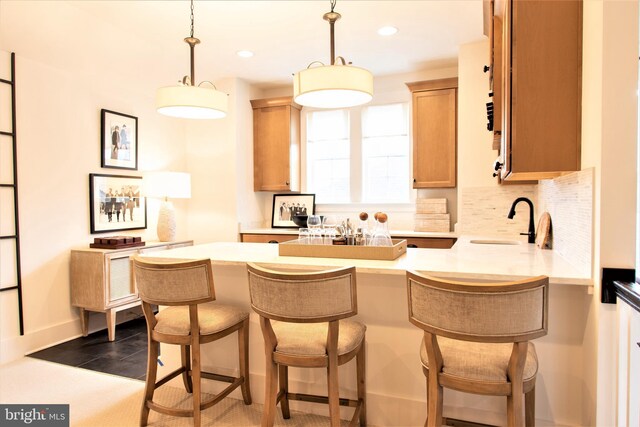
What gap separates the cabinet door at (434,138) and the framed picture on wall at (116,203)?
3058mm

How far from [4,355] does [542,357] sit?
378cm

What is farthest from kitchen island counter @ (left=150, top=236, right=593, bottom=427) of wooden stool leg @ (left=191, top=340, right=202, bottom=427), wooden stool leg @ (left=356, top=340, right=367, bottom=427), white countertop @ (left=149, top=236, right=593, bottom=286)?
wooden stool leg @ (left=191, top=340, right=202, bottom=427)

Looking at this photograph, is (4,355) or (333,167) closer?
(4,355)

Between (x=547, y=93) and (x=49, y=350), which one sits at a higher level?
(x=547, y=93)

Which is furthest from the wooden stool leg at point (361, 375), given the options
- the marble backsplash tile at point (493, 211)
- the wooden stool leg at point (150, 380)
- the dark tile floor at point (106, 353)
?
the marble backsplash tile at point (493, 211)

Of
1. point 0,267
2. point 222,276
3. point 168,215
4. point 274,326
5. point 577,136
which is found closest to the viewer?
point 577,136

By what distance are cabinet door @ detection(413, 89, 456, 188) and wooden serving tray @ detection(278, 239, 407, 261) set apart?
209 cm

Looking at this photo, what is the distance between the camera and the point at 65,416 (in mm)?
2275

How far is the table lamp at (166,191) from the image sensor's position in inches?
157

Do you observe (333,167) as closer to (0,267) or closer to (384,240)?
(384,240)

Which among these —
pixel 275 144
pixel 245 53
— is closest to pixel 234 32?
pixel 245 53

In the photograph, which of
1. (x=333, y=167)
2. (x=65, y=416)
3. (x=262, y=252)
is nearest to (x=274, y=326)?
(x=262, y=252)

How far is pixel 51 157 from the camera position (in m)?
3.41

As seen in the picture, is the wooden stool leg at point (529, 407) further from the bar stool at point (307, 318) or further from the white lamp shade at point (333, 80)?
the white lamp shade at point (333, 80)
